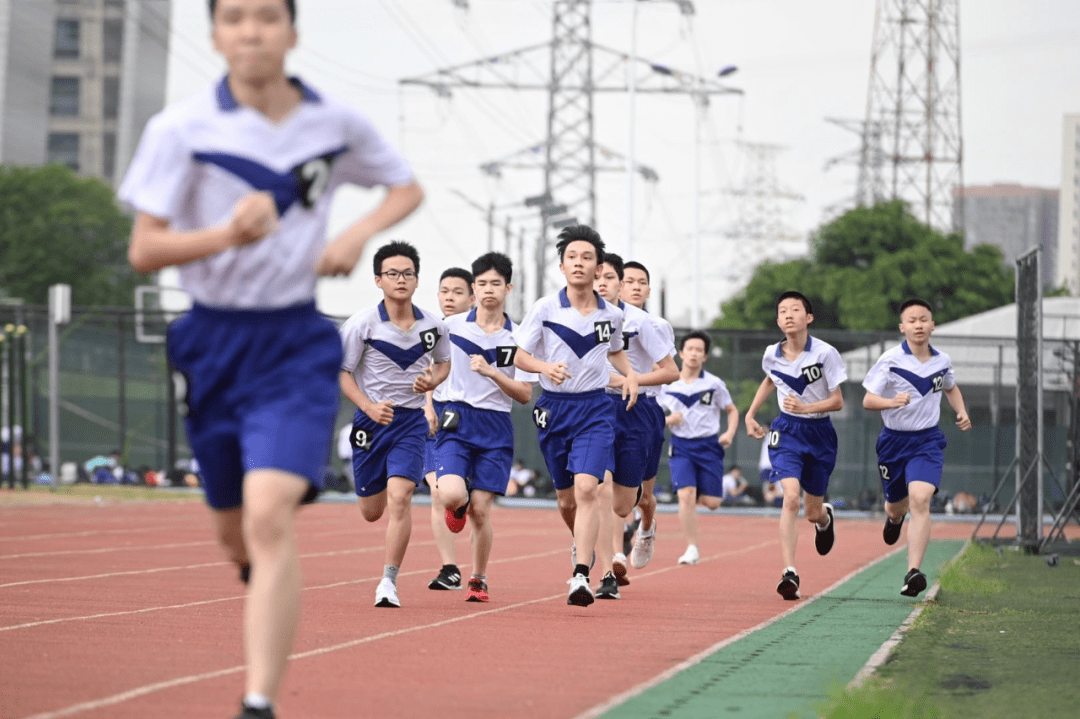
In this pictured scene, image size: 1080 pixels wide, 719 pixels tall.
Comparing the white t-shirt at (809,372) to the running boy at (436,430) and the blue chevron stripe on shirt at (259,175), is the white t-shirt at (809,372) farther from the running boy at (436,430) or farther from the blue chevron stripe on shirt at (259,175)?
the blue chevron stripe on shirt at (259,175)

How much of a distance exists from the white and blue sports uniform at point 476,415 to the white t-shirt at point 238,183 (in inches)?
219

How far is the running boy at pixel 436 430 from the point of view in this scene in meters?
11.2

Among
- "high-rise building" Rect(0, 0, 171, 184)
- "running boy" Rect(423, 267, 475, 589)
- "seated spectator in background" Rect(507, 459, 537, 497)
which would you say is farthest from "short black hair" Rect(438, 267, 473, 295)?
"high-rise building" Rect(0, 0, 171, 184)

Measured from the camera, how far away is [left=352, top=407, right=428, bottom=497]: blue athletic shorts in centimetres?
1034

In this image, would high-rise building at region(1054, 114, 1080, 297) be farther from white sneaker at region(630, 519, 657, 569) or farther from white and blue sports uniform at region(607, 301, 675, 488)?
white and blue sports uniform at region(607, 301, 675, 488)

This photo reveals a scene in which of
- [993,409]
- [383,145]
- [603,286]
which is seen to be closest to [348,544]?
[603,286]

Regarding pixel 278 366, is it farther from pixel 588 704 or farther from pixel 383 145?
pixel 588 704

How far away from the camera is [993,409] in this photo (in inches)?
1203

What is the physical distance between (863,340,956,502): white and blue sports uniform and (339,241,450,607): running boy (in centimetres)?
343

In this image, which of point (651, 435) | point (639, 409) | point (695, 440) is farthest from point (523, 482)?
point (639, 409)

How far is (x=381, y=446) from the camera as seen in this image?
10359mm

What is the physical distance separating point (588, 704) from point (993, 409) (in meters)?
25.9

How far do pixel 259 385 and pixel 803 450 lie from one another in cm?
727

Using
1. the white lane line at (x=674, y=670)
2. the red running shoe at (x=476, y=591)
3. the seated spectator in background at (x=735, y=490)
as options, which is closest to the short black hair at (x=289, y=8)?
the white lane line at (x=674, y=670)
